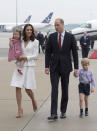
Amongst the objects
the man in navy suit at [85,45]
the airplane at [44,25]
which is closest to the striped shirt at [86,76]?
the man in navy suit at [85,45]

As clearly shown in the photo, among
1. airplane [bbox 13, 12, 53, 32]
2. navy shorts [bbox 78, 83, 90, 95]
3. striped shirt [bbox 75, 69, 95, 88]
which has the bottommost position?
airplane [bbox 13, 12, 53, 32]

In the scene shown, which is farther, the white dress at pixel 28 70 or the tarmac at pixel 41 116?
the white dress at pixel 28 70

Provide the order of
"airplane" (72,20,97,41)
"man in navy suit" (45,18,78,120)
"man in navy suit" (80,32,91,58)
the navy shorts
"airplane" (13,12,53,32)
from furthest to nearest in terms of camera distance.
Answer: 1. "airplane" (13,12,53,32)
2. "airplane" (72,20,97,41)
3. "man in navy suit" (80,32,91,58)
4. the navy shorts
5. "man in navy suit" (45,18,78,120)

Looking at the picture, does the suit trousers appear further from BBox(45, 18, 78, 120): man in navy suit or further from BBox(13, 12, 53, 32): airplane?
BBox(13, 12, 53, 32): airplane

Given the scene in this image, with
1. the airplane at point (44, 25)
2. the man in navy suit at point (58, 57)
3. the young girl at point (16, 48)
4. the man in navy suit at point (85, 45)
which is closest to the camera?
the man in navy suit at point (58, 57)

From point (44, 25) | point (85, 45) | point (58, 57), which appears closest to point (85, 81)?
point (58, 57)

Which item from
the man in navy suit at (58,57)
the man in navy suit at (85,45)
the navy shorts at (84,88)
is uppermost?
the man in navy suit at (58,57)

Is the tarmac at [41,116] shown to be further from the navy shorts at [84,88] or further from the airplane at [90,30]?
the airplane at [90,30]

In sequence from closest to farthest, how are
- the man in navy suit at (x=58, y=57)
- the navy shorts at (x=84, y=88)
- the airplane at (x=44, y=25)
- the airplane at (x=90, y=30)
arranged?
the man in navy suit at (x=58, y=57)
the navy shorts at (x=84, y=88)
the airplane at (x=90, y=30)
the airplane at (x=44, y=25)

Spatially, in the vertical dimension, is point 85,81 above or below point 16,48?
below

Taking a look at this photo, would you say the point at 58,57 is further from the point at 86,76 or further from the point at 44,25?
the point at 44,25

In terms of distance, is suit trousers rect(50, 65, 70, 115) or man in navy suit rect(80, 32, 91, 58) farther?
man in navy suit rect(80, 32, 91, 58)

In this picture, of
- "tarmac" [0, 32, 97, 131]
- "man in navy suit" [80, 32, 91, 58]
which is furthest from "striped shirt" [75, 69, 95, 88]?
"man in navy suit" [80, 32, 91, 58]

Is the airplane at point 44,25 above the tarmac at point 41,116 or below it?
below
